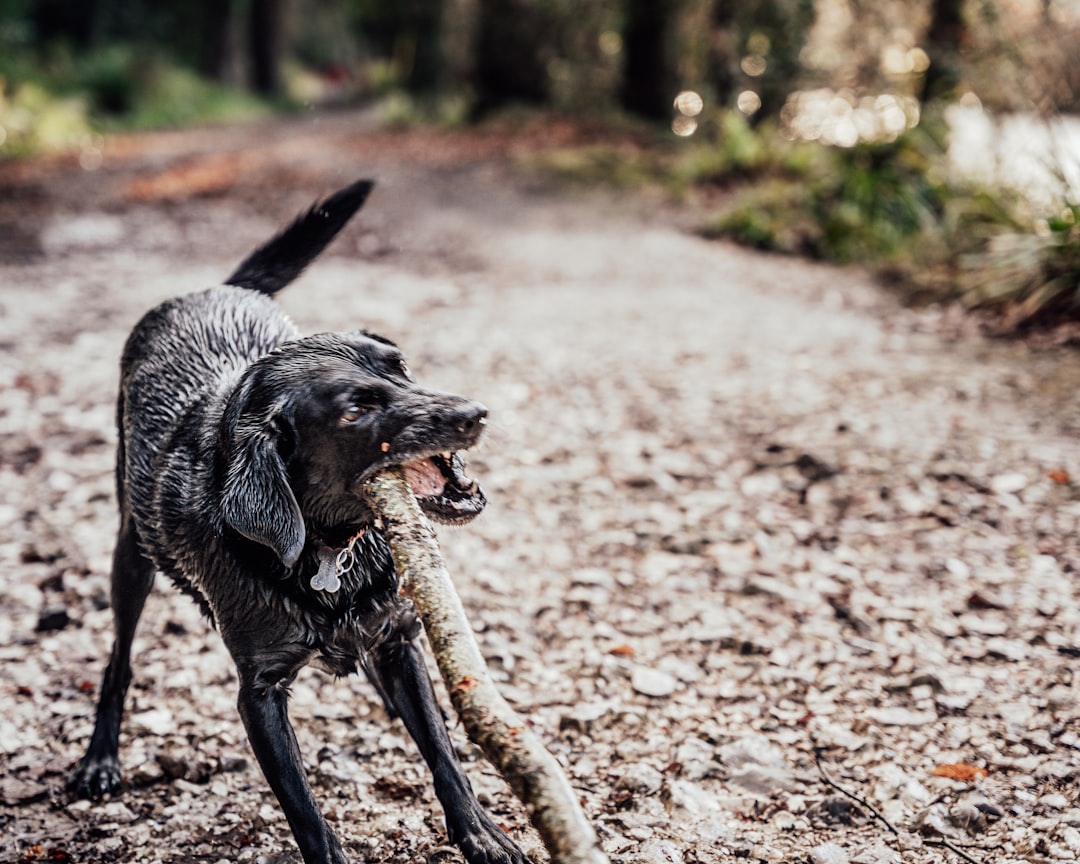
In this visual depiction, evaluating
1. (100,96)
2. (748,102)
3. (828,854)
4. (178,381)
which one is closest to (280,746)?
(178,381)

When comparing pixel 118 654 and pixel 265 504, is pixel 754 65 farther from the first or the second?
pixel 265 504

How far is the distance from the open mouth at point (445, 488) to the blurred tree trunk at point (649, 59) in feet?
52.5

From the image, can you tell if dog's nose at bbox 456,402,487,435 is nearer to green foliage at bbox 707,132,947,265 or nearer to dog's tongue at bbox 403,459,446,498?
dog's tongue at bbox 403,459,446,498

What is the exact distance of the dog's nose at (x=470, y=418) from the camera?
232 cm

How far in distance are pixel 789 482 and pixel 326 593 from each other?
326 centimetres

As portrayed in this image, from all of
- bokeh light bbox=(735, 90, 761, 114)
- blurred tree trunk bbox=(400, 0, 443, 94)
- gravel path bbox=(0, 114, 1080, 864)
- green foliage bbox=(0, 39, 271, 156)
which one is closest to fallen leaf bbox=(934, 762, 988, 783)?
gravel path bbox=(0, 114, 1080, 864)

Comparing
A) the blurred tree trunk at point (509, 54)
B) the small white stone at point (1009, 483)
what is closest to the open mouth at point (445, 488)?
the small white stone at point (1009, 483)

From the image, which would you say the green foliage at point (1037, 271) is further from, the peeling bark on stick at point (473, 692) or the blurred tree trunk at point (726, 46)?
the blurred tree trunk at point (726, 46)

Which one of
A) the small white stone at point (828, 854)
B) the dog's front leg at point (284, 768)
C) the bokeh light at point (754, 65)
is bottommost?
the small white stone at point (828, 854)

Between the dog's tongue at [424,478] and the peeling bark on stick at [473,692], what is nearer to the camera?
the peeling bark on stick at [473,692]

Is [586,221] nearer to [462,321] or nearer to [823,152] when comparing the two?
[823,152]

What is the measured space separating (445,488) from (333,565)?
1.18 ft

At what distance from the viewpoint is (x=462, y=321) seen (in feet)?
25.4

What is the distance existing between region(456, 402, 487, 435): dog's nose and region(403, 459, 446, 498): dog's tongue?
0.71 feet
